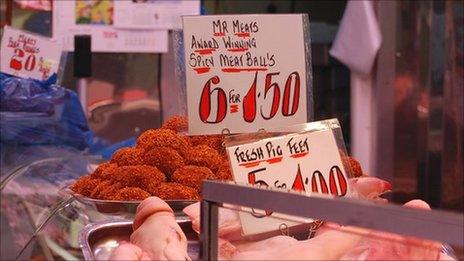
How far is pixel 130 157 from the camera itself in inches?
68.8

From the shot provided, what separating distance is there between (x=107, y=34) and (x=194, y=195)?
9.17 ft

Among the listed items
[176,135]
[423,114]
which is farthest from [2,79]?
[423,114]

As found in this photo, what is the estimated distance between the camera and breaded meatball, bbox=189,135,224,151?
1.77 metres

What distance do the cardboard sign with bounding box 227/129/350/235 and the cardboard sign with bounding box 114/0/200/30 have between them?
2.93 metres

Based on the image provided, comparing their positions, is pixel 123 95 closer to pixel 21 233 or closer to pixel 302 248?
pixel 21 233

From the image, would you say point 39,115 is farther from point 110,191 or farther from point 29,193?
point 110,191

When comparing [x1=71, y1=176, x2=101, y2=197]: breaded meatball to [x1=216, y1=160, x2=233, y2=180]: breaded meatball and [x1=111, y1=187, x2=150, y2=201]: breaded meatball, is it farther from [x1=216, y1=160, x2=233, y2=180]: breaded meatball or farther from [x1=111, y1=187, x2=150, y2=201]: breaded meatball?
[x1=216, y1=160, x2=233, y2=180]: breaded meatball

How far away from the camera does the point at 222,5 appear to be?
237 inches

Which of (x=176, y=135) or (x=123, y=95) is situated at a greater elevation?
(x=176, y=135)

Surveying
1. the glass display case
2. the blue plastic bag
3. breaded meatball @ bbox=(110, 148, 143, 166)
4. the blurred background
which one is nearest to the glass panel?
breaded meatball @ bbox=(110, 148, 143, 166)

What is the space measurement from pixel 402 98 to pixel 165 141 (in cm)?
302

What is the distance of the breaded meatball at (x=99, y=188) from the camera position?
5.53 ft

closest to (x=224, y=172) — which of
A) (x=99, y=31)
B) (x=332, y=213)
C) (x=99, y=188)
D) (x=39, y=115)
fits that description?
(x=99, y=188)

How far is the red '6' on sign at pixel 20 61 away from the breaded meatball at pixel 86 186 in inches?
71.5
